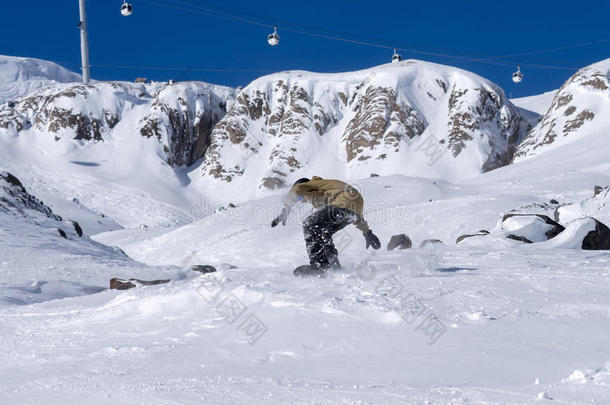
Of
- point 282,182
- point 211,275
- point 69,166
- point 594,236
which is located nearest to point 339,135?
point 282,182

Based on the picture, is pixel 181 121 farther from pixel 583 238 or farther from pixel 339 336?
pixel 339 336

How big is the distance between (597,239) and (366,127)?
56.3 meters

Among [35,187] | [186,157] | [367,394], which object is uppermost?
[186,157]

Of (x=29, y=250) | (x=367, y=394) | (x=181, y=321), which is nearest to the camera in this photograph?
(x=367, y=394)

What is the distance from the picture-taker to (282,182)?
215ft

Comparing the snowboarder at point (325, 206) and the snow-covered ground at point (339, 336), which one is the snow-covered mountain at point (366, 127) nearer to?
the snowboarder at point (325, 206)

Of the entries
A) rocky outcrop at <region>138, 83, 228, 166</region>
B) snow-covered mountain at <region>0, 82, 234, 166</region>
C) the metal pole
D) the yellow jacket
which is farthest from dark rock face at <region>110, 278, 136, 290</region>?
rocky outcrop at <region>138, 83, 228, 166</region>

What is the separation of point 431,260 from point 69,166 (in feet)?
215

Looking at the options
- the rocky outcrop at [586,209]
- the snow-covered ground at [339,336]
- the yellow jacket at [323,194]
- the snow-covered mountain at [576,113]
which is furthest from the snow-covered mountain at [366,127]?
the snow-covered ground at [339,336]

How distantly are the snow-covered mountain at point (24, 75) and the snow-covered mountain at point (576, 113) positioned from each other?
98100 millimetres

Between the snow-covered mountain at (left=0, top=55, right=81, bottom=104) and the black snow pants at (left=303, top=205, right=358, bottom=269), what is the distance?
117642 millimetres

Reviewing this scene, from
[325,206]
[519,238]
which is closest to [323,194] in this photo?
[325,206]

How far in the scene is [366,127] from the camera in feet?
214

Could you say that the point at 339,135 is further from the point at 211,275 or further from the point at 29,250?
the point at 211,275
